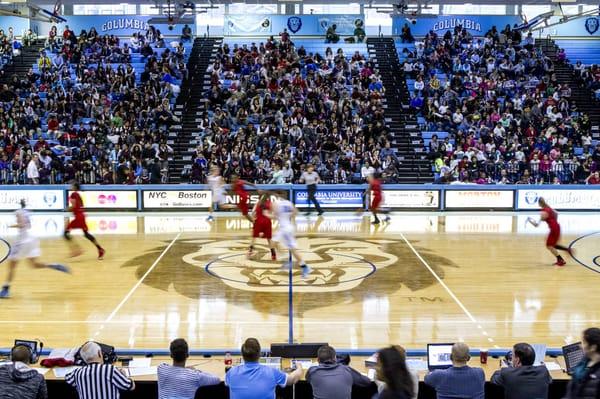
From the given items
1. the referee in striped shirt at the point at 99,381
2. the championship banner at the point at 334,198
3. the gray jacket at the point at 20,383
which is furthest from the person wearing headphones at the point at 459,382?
the championship banner at the point at 334,198

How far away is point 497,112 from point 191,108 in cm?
1383

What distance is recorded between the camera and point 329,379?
22.5 feet

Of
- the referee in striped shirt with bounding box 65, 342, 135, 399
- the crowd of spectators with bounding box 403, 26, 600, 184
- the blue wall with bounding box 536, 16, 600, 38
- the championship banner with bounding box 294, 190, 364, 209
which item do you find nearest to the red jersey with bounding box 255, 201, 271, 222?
the championship banner with bounding box 294, 190, 364, 209

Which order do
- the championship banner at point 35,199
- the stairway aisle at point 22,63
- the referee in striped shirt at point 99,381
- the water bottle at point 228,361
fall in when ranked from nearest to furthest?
1. the referee in striped shirt at point 99,381
2. the water bottle at point 228,361
3. the championship banner at point 35,199
4. the stairway aisle at point 22,63

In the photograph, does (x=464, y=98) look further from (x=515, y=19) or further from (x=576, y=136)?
(x=515, y=19)

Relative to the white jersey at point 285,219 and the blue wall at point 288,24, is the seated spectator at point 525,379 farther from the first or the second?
the blue wall at point 288,24

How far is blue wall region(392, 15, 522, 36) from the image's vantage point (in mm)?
41125

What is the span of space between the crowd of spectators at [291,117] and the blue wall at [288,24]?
4.51 m

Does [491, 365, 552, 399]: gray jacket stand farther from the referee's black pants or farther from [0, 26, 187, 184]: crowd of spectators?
[0, 26, 187, 184]: crowd of spectators

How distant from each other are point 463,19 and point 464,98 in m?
10.3

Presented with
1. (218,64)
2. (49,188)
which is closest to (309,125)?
(218,64)

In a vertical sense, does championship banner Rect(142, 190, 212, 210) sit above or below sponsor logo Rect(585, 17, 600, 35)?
below

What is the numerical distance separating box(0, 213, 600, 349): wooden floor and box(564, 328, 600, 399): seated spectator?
6.25m

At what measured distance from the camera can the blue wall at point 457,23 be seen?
4112cm
